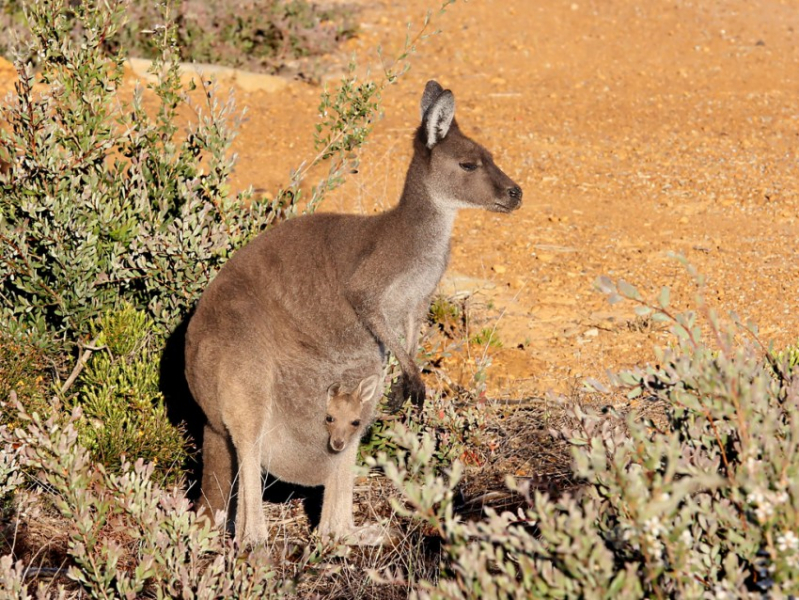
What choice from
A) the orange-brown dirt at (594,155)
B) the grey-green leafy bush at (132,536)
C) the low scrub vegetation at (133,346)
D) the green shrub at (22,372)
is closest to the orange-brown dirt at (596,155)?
the orange-brown dirt at (594,155)

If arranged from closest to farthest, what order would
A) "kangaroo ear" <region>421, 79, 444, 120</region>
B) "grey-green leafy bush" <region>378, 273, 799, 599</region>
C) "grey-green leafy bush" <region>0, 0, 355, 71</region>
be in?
"grey-green leafy bush" <region>378, 273, 799, 599</region>, "kangaroo ear" <region>421, 79, 444, 120</region>, "grey-green leafy bush" <region>0, 0, 355, 71</region>

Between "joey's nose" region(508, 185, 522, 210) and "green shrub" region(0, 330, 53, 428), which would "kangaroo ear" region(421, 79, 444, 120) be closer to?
"joey's nose" region(508, 185, 522, 210)

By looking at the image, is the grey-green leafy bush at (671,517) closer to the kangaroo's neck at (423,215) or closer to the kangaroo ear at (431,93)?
the kangaroo's neck at (423,215)

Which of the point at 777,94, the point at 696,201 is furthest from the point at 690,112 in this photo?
the point at 696,201

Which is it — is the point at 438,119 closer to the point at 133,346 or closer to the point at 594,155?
the point at 133,346

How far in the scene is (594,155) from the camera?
1001 centimetres

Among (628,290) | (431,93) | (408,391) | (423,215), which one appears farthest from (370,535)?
(628,290)

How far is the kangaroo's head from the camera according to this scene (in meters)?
4.85

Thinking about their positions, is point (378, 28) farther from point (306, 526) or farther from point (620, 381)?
point (620, 381)

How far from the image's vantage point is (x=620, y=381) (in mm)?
3139

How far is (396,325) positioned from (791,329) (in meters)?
3.18

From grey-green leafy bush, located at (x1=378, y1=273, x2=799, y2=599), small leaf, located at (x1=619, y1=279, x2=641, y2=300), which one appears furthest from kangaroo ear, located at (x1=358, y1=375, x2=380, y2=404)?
small leaf, located at (x1=619, y1=279, x2=641, y2=300)

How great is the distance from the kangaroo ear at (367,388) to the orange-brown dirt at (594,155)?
154 centimetres

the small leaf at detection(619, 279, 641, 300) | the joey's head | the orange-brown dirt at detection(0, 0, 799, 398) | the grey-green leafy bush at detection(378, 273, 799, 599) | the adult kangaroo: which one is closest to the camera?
the grey-green leafy bush at detection(378, 273, 799, 599)
